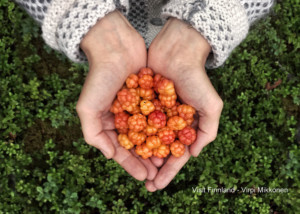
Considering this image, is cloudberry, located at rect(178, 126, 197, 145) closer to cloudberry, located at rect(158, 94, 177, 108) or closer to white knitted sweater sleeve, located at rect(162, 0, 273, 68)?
cloudberry, located at rect(158, 94, 177, 108)

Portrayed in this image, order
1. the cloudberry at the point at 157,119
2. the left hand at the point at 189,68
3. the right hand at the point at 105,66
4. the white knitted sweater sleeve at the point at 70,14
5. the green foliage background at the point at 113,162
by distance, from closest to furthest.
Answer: the white knitted sweater sleeve at the point at 70,14 < the right hand at the point at 105,66 < the left hand at the point at 189,68 < the cloudberry at the point at 157,119 < the green foliage background at the point at 113,162

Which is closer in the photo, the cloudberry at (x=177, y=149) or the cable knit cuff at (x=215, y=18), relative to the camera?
the cable knit cuff at (x=215, y=18)

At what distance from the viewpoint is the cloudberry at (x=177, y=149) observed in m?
3.25

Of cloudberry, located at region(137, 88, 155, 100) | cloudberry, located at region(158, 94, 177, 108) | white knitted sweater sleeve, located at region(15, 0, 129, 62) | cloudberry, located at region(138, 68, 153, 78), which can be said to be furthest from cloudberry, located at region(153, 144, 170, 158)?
white knitted sweater sleeve, located at region(15, 0, 129, 62)

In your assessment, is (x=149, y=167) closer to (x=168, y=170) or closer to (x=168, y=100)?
(x=168, y=170)

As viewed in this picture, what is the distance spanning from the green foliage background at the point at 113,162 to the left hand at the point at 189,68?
138cm

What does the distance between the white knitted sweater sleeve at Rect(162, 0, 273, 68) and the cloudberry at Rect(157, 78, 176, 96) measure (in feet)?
1.79

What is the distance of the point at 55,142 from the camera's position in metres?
4.49

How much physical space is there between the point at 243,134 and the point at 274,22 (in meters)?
1.91

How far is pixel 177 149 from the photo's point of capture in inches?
128

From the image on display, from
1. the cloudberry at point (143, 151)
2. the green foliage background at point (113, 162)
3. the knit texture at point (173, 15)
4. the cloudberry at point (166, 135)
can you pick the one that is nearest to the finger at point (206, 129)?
the cloudberry at point (166, 135)

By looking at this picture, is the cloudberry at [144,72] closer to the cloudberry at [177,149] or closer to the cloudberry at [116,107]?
the cloudberry at [116,107]

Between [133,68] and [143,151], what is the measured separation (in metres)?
0.89

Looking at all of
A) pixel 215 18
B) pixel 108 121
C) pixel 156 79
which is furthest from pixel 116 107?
pixel 215 18
